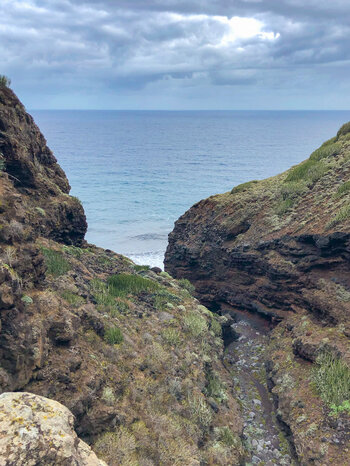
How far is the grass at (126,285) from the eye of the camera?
16.0 metres

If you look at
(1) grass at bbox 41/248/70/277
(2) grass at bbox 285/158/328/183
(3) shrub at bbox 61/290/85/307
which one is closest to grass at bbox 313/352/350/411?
(3) shrub at bbox 61/290/85/307

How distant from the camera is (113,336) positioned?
39.1ft

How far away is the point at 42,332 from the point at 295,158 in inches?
5222

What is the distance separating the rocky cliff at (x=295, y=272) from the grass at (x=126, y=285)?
280 inches

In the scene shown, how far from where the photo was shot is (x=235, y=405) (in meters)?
14.6

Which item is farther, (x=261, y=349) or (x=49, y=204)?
(x=261, y=349)

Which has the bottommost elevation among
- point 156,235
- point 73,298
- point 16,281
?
point 156,235

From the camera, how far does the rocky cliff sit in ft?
44.2

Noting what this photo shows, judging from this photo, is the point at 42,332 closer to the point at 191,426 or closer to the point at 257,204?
the point at 191,426

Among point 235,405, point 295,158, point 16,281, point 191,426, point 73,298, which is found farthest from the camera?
point 295,158

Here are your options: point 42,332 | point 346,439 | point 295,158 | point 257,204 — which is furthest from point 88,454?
point 295,158

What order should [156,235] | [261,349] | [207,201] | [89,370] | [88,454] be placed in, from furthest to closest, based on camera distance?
[156,235] → [207,201] → [261,349] → [89,370] → [88,454]

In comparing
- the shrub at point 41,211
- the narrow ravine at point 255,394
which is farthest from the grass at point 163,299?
the shrub at point 41,211

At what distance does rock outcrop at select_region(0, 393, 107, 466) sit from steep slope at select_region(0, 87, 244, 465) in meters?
1.88
